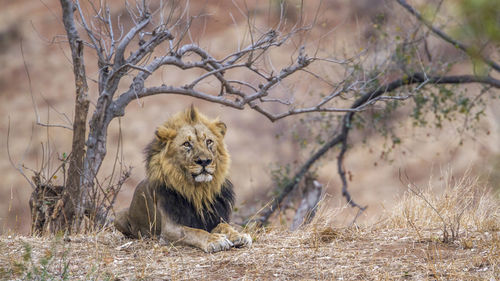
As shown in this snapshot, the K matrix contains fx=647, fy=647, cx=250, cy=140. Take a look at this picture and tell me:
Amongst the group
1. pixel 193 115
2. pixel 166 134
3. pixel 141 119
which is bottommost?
pixel 166 134

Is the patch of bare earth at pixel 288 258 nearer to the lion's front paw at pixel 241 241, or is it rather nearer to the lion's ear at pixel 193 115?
the lion's front paw at pixel 241 241

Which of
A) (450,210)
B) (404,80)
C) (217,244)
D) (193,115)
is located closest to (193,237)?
(217,244)

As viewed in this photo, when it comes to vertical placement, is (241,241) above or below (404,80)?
below

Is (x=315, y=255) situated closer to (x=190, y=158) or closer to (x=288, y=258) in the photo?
(x=288, y=258)

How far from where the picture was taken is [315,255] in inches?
208

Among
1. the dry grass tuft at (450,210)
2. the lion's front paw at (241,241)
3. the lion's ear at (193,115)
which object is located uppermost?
the lion's ear at (193,115)

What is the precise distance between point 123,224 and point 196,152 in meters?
1.28

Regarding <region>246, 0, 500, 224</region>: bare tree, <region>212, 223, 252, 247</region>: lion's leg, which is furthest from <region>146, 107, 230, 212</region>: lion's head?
<region>246, 0, 500, 224</region>: bare tree

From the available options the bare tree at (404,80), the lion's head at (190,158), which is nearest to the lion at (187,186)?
the lion's head at (190,158)

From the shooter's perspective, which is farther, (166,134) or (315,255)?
(166,134)

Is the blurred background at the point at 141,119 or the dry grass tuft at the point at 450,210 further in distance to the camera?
the blurred background at the point at 141,119

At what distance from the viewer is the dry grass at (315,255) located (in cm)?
466

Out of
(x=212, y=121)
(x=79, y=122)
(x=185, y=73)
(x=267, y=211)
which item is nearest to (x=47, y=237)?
(x=79, y=122)

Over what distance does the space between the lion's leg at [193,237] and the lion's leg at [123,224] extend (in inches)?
26.2
